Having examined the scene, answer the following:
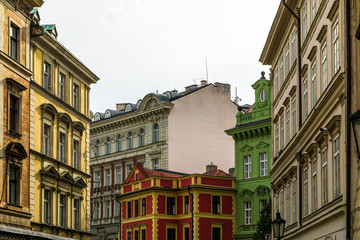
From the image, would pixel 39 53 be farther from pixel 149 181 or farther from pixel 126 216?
pixel 126 216

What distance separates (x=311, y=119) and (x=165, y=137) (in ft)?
161

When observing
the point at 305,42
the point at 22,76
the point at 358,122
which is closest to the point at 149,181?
the point at 22,76

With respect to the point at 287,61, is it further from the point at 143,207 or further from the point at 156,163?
the point at 156,163

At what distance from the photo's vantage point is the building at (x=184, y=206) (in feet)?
218

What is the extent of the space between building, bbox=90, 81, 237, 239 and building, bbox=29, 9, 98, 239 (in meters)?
28.4

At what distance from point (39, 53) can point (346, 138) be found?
21.9 meters

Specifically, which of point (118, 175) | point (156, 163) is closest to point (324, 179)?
point (156, 163)

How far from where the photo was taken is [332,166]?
21.8 meters

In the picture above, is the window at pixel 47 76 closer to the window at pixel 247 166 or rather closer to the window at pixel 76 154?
the window at pixel 76 154

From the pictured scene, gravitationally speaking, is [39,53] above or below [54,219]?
above

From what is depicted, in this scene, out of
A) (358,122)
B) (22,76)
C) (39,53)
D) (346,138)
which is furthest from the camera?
(39,53)

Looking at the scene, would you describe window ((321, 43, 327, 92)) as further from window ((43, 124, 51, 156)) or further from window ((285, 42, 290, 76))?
window ((43, 124, 51, 156))

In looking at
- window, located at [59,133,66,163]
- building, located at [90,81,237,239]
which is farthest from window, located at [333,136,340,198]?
building, located at [90,81,237,239]

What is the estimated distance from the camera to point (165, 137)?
240 ft
